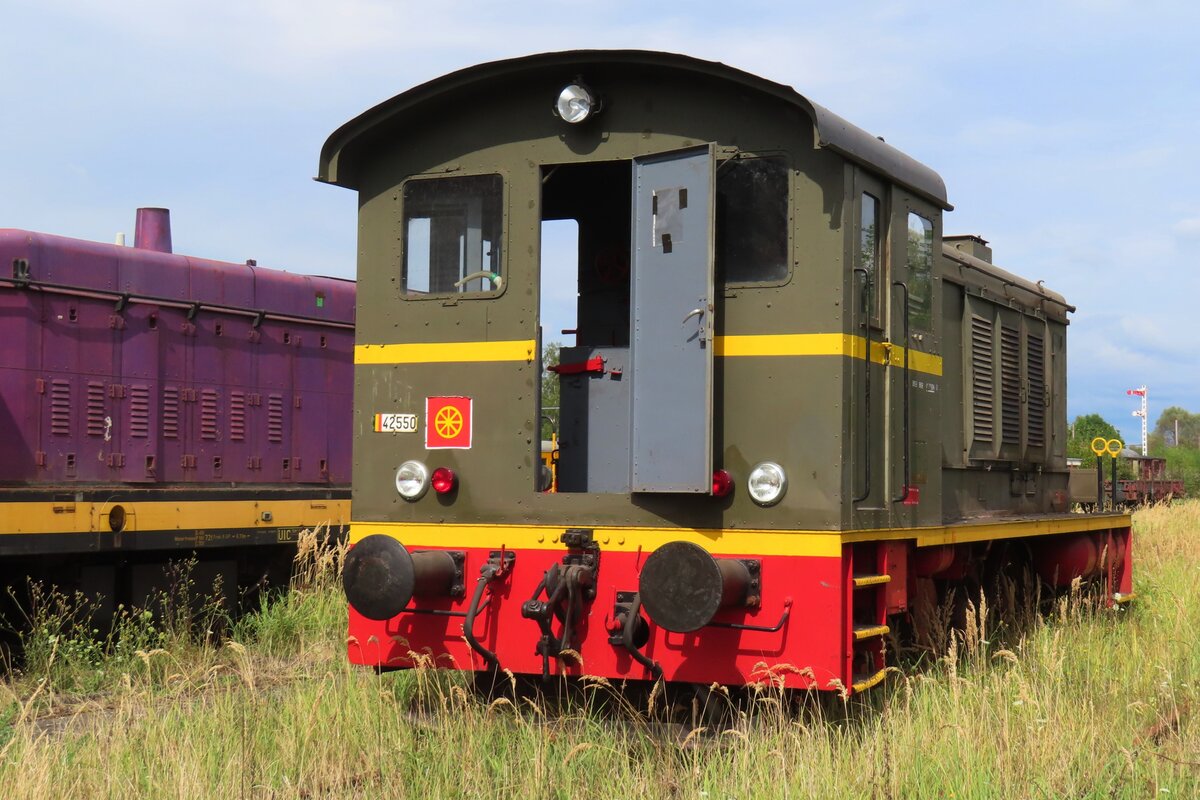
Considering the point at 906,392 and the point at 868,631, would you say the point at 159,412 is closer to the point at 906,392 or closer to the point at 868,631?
the point at 906,392

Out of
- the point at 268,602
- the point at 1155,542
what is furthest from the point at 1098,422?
the point at 268,602

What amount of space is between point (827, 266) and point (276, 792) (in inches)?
130

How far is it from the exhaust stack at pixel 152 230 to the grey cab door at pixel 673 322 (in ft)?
19.1

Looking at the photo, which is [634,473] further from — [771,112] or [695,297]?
[771,112]

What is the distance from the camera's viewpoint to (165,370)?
10375 mm

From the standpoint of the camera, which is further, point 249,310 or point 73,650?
point 249,310

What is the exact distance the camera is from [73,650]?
8688 mm

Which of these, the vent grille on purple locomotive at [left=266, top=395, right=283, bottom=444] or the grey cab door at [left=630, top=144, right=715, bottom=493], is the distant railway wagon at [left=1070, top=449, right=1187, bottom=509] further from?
the grey cab door at [left=630, top=144, right=715, bottom=493]

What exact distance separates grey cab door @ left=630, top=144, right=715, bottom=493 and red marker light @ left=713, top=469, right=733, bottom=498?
0.11 m

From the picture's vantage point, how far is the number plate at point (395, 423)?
6797 millimetres

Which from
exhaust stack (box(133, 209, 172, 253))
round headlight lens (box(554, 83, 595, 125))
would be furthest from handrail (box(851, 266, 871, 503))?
exhaust stack (box(133, 209, 172, 253))

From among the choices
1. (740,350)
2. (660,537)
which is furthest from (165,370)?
(740,350)

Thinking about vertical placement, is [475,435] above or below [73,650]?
above

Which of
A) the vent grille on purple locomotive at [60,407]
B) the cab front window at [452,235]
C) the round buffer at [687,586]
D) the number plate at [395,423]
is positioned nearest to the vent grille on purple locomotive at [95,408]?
the vent grille on purple locomotive at [60,407]
